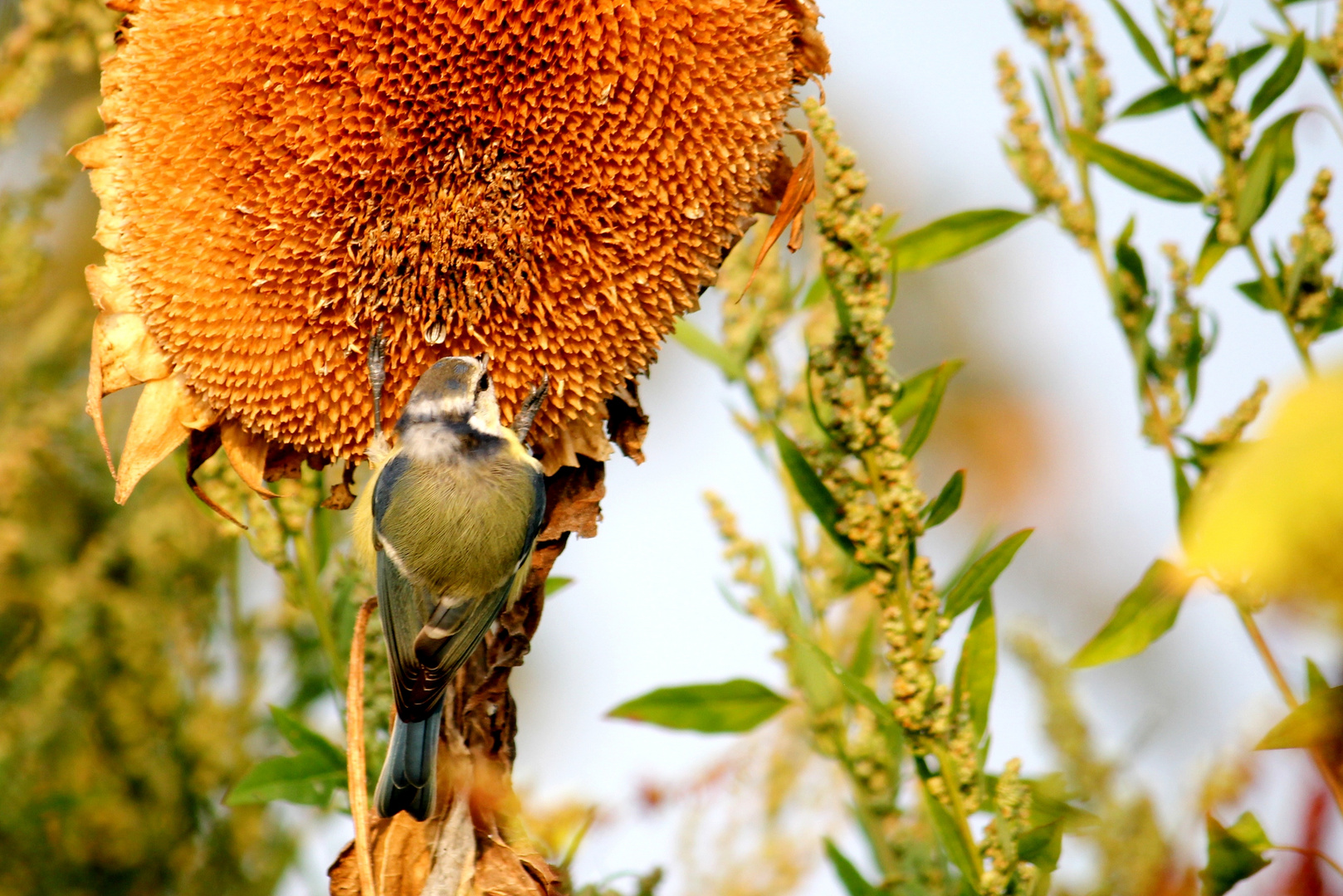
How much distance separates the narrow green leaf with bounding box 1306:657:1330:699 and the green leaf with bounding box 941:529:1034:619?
303 millimetres

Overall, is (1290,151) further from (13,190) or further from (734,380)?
(13,190)

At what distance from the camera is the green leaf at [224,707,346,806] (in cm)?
148

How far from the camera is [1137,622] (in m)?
1.43

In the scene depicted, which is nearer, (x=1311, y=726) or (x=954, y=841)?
(x=1311, y=726)

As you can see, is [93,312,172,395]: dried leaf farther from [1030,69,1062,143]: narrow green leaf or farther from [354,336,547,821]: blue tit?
[1030,69,1062,143]: narrow green leaf

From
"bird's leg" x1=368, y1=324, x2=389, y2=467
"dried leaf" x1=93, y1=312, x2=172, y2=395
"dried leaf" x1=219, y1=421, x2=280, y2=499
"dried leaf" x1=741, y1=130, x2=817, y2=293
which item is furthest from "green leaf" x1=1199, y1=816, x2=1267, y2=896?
"dried leaf" x1=93, y1=312, x2=172, y2=395

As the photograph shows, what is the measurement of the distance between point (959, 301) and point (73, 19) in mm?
3932

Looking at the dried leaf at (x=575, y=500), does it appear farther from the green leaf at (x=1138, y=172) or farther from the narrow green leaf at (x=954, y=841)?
the green leaf at (x=1138, y=172)

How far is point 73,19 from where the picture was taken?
187 centimetres

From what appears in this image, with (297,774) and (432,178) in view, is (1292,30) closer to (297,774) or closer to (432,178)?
(432,178)

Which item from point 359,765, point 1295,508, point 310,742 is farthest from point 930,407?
point 1295,508

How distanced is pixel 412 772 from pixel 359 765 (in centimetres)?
6

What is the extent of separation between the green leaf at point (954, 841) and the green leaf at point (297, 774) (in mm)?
735

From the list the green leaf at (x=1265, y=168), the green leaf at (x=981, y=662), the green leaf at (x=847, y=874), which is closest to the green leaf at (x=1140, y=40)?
the green leaf at (x=1265, y=168)
